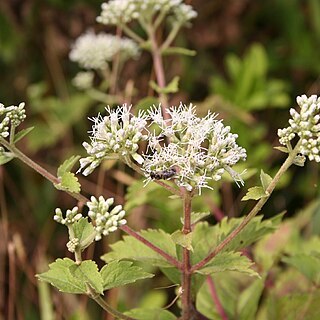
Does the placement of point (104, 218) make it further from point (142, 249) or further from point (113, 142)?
point (142, 249)

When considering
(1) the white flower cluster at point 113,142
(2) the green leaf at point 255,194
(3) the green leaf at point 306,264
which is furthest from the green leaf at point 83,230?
(3) the green leaf at point 306,264

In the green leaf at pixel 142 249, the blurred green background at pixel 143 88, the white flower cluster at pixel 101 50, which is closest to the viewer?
the green leaf at pixel 142 249


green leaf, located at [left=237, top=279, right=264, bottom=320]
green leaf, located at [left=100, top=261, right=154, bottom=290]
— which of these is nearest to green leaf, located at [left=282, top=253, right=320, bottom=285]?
green leaf, located at [left=237, top=279, right=264, bottom=320]

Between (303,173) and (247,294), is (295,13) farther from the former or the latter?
(247,294)

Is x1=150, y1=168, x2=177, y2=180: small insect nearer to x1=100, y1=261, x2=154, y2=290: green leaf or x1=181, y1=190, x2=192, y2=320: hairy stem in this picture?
x1=181, y1=190, x2=192, y2=320: hairy stem

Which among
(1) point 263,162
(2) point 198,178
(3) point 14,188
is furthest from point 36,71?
(2) point 198,178

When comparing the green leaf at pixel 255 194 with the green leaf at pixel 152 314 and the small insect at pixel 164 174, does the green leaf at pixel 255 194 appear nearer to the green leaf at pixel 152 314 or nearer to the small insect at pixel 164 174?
the small insect at pixel 164 174

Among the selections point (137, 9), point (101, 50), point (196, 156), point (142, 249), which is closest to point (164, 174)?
point (196, 156)
